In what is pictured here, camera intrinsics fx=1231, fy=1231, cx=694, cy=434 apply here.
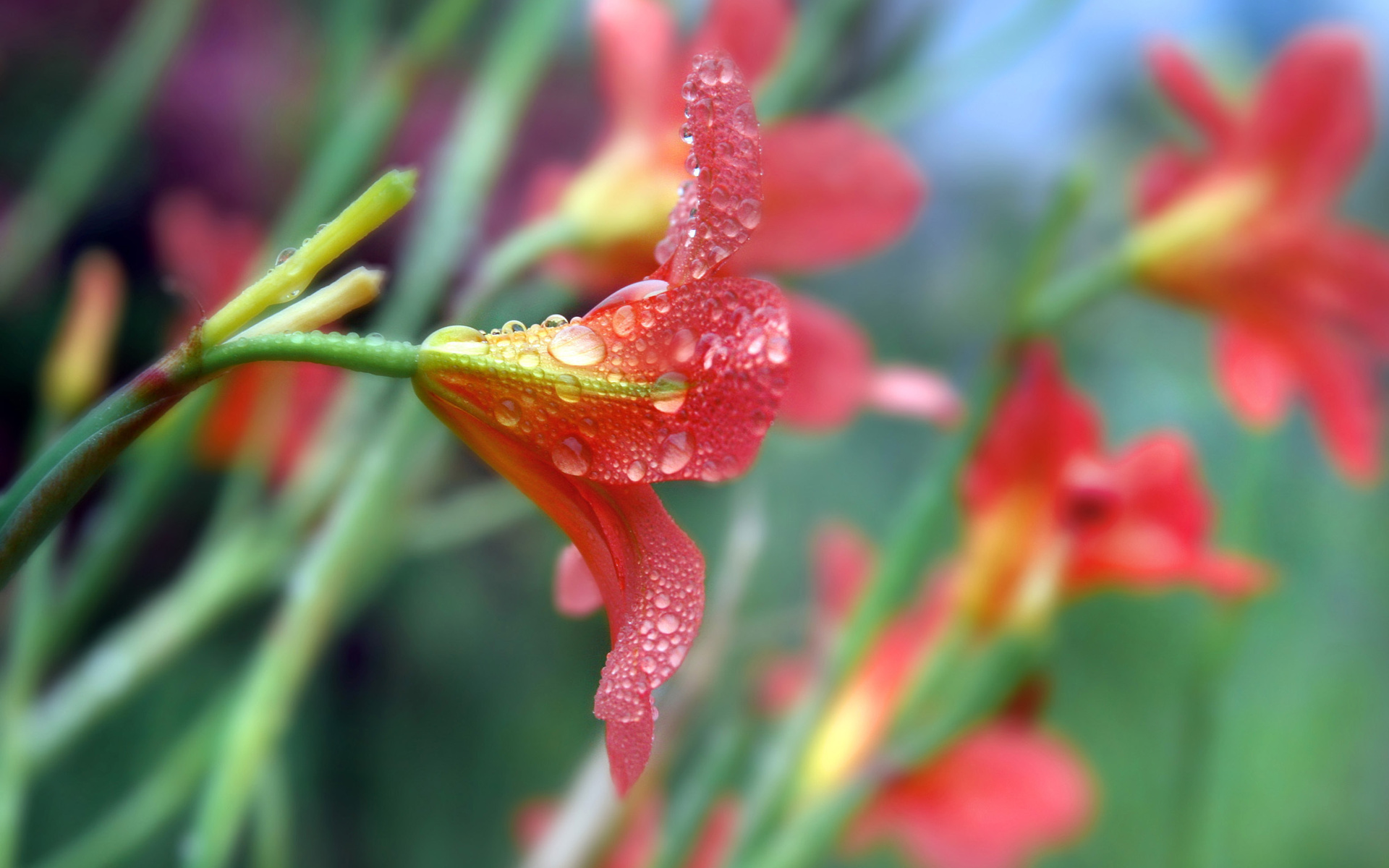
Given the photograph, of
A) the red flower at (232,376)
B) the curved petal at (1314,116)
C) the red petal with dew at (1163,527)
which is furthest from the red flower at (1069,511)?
the red flower at (232,376)

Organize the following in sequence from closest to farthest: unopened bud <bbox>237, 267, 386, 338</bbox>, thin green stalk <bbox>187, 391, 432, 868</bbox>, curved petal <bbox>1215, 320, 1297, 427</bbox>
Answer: unopened bud <bbox>237, 267, 386, 338</bbox> < thin green stalk <bbox>187, 391, 432, 868</bbox> < curved petal <bbox>1215, 320, 1297, 427</bbox>

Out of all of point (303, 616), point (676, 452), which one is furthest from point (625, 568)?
point (303, 616)

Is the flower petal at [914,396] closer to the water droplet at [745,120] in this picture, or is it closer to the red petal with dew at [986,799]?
the red petal with dew at [986,799]

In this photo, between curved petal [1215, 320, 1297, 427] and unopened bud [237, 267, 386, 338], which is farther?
curved petal [1215, 320, 1297, 427]

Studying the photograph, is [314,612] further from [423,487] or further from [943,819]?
[943,819]

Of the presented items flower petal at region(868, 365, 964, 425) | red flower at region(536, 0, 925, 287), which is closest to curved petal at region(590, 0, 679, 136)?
red flower at region(536, 0, 925, 287)

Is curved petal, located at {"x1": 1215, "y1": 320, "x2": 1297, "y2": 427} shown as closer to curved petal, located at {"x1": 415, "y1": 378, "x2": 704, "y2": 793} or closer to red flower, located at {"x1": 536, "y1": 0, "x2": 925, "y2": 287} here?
red flower, located at {"x1": 536, "y1": 0, "x2": 925, "y2": 287}

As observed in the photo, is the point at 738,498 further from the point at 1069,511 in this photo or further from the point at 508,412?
the point at 508,412
